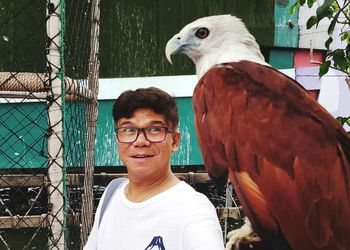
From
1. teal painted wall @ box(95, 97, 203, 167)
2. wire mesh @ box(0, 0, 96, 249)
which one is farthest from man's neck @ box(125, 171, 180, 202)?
teal painted wall @ box(95, 97, 203, 167)

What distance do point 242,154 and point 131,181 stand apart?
0.35m

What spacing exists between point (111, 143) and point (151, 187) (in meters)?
3.29

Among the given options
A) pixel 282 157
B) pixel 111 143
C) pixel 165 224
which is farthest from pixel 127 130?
pixel 111 143

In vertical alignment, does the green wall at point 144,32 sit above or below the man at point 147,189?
above

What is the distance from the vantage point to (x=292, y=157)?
0.94m

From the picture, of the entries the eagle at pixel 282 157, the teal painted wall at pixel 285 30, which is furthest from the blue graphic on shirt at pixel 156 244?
the teal painted wall at pixel 285 30

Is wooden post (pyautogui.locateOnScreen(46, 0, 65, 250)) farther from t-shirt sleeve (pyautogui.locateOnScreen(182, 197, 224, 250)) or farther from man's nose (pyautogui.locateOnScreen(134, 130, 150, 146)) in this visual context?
t-shirt sleeve (pyautogui.locateOnScreen(182, 197, 224, 250))

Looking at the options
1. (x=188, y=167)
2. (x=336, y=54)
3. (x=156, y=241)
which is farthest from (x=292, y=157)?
(x=188, y=167)

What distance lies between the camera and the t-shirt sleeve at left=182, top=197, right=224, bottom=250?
96 cm

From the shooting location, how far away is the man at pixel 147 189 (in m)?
1.07

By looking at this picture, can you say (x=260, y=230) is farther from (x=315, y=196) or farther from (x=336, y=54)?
(x=336, y=54)

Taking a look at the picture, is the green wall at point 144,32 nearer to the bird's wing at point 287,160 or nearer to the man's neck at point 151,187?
the man's neck at point 151,187

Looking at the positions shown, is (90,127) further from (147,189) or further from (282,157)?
(282,157)

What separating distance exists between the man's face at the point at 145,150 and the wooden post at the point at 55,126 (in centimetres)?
86
